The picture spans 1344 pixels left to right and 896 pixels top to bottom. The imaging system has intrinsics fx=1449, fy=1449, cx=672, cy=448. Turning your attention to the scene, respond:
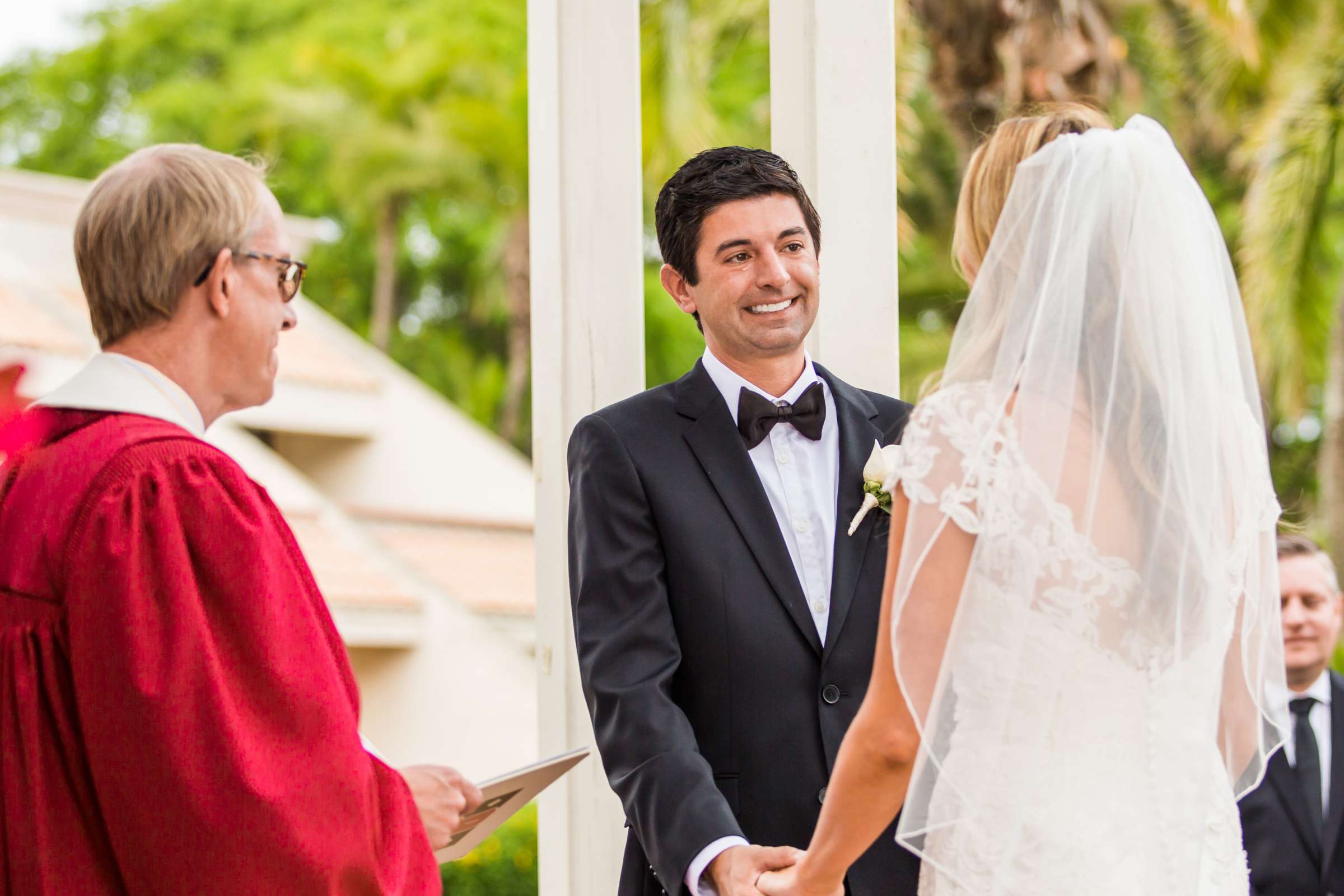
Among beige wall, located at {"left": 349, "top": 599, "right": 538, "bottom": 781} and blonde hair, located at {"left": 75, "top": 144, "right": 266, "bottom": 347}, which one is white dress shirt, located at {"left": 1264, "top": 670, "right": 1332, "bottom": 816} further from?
beige wall, located at {"left": 349, "top": 599, "right": 538, "bottom": 781}

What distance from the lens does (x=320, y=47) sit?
24188 millimetres

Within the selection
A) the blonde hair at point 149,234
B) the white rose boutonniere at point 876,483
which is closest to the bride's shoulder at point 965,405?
the white rose boutonniere at point 876,483

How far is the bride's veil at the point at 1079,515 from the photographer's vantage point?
87.8 inches

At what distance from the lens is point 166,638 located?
208 cm

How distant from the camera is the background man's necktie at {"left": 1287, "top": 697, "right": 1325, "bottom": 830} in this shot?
14.2 feet

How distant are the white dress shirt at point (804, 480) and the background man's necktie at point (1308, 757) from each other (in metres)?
2.14

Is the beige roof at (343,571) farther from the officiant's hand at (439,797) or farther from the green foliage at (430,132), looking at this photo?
the officiant's hand at (439,797)

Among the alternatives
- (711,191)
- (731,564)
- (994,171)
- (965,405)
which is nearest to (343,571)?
(711,191)

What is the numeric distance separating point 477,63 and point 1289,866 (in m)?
23.5

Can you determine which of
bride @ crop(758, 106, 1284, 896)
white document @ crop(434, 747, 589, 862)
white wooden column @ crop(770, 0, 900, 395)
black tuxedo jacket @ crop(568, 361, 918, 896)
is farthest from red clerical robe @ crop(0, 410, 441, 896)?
white wooden column @ crop(770, 0, 900, 395)

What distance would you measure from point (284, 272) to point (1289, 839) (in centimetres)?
341

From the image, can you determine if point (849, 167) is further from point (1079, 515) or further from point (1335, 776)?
point (1335, 776)

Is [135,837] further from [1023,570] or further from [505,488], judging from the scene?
[505,488]

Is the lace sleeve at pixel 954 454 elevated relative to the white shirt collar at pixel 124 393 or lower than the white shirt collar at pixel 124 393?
lower
